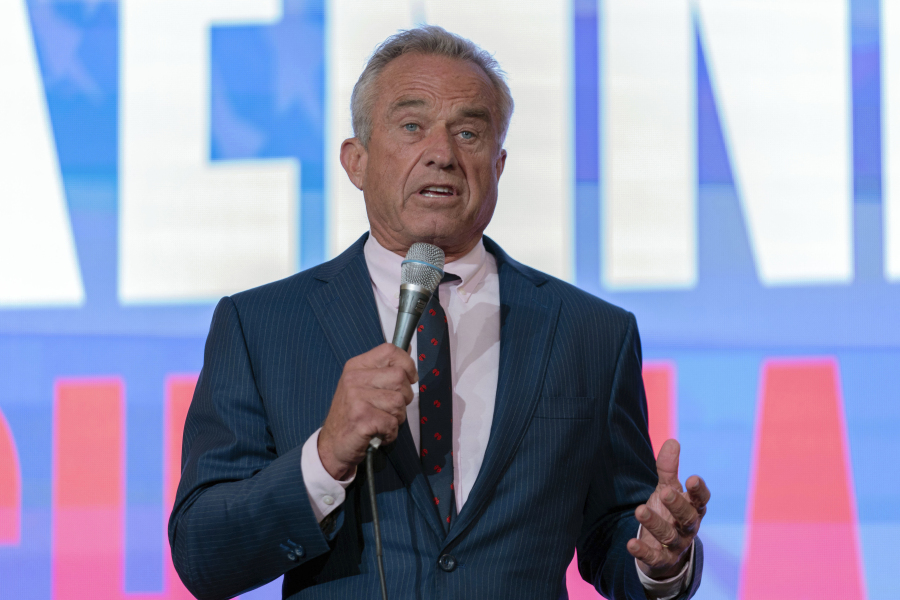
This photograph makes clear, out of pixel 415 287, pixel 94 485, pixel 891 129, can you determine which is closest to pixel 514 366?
pixel 415 287

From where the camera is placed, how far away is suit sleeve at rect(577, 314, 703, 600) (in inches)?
69.2

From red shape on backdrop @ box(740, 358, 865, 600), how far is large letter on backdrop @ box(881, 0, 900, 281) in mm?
440

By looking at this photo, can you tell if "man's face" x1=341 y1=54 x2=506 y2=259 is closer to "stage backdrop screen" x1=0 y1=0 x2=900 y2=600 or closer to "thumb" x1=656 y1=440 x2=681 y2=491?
"thumb" x1=656 y1=440 x2=681 y2=491

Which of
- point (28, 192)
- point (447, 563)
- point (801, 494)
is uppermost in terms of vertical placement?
point (28, 192)

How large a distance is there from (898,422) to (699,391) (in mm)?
650

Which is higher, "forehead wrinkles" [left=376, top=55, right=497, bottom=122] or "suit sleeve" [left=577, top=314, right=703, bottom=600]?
"forehead wrinkles" [left=376, top=55, right=497, bottom=122]

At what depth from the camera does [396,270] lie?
1.83m

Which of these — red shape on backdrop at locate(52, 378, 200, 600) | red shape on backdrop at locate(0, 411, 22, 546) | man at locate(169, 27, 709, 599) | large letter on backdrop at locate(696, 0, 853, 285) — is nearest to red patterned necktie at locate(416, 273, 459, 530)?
man at locate(169, 27, 709, 599)

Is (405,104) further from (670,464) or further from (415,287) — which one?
(670,464)

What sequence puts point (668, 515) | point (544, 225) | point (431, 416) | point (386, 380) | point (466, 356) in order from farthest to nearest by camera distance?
1. point (544, 225)
2. point (466, 356)
3. point (431, 416)
4. point (668, 515)
5. point (386, 380)

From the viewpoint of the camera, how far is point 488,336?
5.95 feet

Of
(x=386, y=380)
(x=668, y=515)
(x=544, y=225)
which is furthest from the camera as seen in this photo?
(x=544, y=225)

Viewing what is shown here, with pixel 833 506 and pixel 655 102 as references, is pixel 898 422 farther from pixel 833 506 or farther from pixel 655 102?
pixel 655 102

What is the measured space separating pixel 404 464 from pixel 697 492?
1.67 ft
